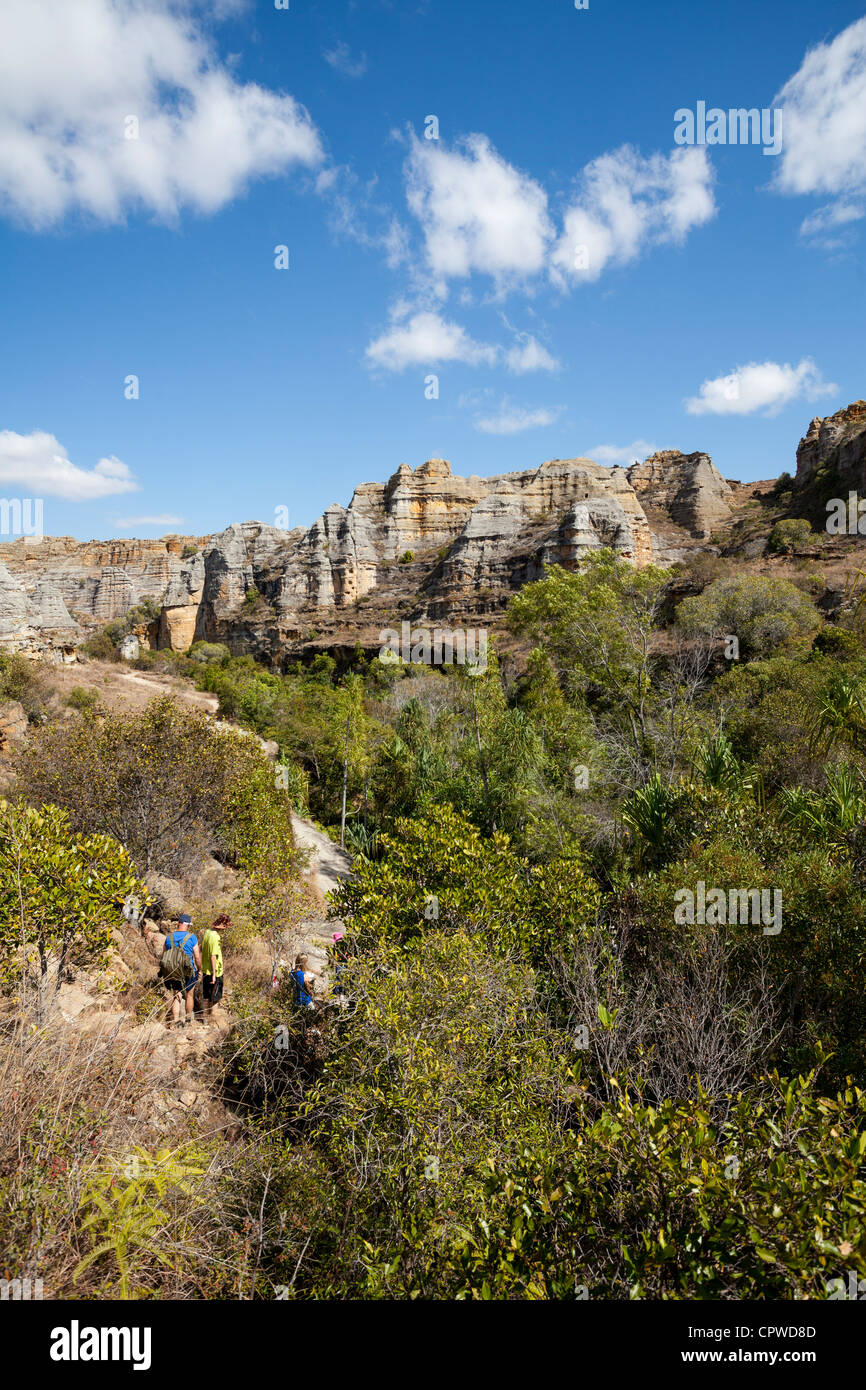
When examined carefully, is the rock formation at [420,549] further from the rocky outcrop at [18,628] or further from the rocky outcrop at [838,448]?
the rocky outcrop at [838,448]

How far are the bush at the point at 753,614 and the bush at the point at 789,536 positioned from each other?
413 inches

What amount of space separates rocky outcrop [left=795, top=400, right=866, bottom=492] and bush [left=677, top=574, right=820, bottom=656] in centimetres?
1687

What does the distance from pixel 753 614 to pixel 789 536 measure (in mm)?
13620

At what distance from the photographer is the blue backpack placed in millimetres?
6414

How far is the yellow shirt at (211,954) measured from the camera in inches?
271

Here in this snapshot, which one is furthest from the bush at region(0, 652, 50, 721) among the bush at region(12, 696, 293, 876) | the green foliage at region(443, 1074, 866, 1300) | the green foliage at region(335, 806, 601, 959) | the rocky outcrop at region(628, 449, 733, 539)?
the rocky outcrop at region(628, 449, 733, 539)

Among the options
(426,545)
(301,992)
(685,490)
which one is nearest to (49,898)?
(301,992)

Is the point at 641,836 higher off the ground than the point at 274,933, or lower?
higher

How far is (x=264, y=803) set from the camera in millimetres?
11070
